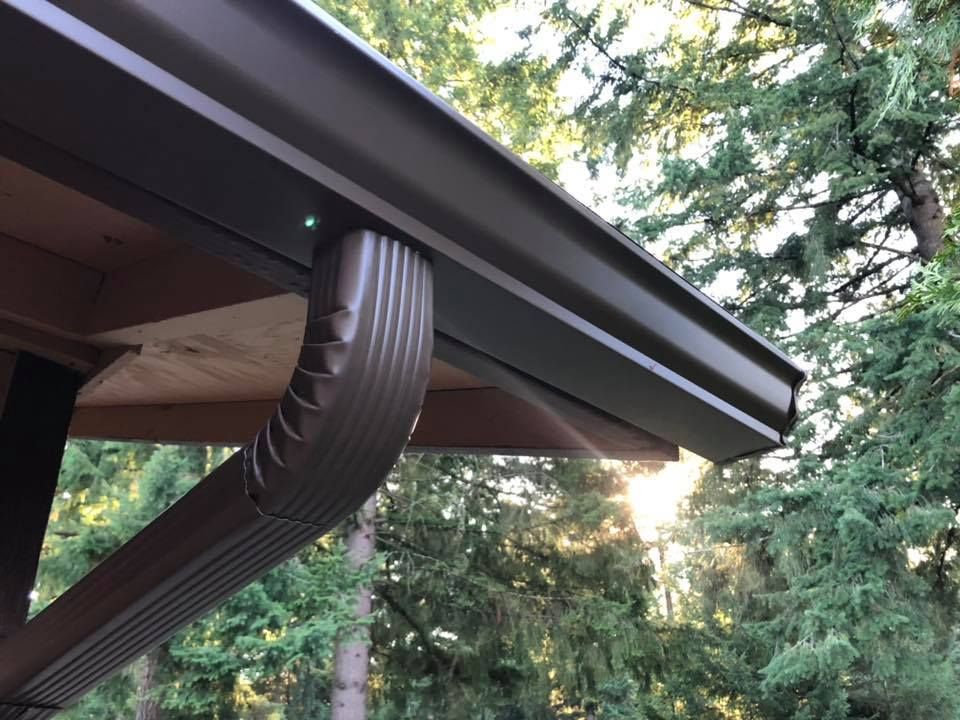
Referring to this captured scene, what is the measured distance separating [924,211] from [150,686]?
7.83m

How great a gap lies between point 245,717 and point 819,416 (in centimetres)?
580

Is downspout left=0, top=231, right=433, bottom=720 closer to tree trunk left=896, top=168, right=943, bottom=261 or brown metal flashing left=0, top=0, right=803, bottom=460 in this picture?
brown metal flashing left=0, top=0, right=803, bottom=460

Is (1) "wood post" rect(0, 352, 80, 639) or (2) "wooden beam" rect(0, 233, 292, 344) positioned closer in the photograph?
(2) "wooden beam" rect(0, 233, 292, 344)

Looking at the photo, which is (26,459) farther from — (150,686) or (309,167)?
(150,686)

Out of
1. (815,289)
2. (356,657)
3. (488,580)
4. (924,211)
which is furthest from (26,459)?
(924,211)

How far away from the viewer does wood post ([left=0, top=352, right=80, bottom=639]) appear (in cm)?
139

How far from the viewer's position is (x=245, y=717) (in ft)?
21.6

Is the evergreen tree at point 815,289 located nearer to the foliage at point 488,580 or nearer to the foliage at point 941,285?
the foliage at point 488,580

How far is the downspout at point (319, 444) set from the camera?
762 millimetres

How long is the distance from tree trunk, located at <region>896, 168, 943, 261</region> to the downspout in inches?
275

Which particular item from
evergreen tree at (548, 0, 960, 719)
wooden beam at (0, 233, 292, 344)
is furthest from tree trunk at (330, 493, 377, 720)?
wooden beam at (0, 233, 292, 344)

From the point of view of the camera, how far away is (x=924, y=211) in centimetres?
659

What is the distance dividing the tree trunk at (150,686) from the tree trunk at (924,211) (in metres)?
7.47

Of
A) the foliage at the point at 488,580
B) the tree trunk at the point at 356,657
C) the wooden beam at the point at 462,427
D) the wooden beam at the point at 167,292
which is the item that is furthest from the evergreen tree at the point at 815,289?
the wooden beam at the point at 167,292
